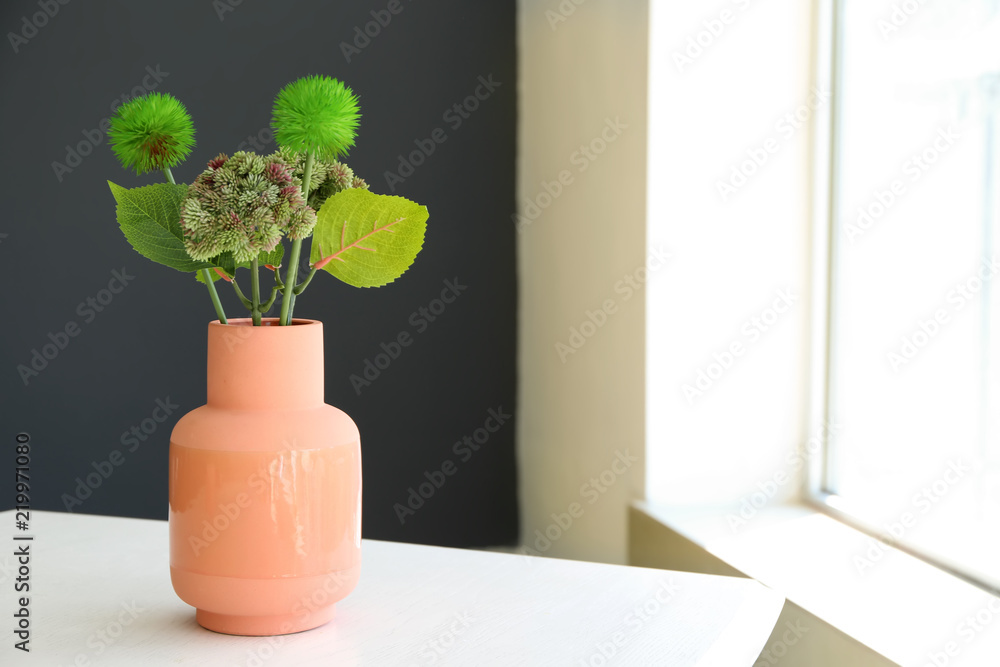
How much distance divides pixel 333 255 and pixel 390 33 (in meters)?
1.44

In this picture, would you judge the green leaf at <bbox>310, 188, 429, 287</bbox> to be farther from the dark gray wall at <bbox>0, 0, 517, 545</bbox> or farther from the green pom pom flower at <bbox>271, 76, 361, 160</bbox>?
the dark gray wall at <bbox>0, 0, 517, 545</bbox>

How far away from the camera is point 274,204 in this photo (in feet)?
2.85

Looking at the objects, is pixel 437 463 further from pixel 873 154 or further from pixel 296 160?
pixel 296 160

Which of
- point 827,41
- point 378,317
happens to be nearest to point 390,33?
point 378,317

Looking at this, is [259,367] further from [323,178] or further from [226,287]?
Answer: [226,287]

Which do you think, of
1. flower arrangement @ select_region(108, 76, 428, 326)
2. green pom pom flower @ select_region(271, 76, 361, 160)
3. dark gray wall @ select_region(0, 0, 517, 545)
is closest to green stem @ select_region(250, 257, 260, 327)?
flower arrangement @ select_region(108, 76, 428, 326)

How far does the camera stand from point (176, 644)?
2.98ft

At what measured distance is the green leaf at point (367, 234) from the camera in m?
0.93

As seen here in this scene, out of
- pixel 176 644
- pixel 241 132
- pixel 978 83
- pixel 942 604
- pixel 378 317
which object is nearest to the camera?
pixel 176 644

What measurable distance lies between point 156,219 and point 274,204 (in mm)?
148

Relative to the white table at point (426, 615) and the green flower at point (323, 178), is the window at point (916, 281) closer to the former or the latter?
the white table at point (426, 615)

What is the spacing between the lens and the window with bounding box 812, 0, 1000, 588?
145cm

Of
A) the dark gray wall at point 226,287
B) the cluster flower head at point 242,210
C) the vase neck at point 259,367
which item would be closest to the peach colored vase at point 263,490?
the vase neck at point 259,367

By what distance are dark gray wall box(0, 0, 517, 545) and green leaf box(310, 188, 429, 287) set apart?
125 centimetres
